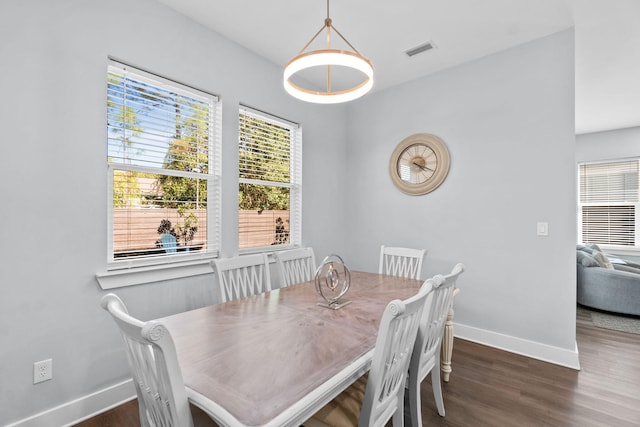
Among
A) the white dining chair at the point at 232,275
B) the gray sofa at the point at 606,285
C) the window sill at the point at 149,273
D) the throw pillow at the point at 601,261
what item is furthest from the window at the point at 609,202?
the window sill at the point at 149,273

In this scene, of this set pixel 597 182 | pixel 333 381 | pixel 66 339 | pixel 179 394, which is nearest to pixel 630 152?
pixel 597 182

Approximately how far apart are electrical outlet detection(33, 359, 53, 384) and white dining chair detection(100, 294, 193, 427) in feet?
3.96

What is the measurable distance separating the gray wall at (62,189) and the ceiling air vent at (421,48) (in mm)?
2012

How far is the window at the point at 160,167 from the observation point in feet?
6.81

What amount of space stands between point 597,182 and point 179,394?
729cm

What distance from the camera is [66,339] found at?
1.80 meters

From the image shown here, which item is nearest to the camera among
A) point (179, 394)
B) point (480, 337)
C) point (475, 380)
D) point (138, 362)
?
point (179, 394)

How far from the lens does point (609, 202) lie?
5414mm

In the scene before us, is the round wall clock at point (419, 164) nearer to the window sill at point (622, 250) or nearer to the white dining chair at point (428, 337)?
the white dining chair at point (428, 337)

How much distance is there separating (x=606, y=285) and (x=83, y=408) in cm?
533

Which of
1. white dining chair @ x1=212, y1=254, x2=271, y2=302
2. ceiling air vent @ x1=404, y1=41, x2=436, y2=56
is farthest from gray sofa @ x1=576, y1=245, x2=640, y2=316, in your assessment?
white dining chair @ x1=212, y1=254, x2=271, y2=302

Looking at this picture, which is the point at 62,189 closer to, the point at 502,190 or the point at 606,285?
the point at 502,190

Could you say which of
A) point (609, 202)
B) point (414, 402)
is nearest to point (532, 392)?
point (414, 402)

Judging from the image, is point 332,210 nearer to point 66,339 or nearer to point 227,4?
point 227,4
